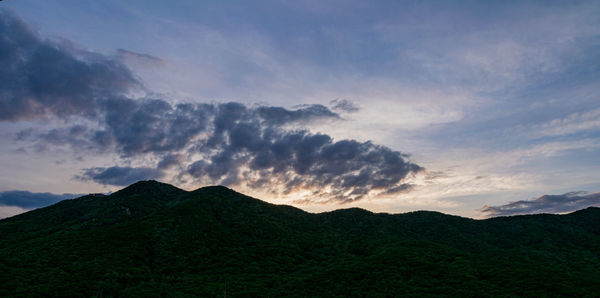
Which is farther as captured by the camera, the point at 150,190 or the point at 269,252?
the point at 150,190

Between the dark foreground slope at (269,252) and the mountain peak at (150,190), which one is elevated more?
the mountain peak at (150,190)

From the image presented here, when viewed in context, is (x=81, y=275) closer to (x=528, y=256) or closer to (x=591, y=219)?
(x=528, y=256)

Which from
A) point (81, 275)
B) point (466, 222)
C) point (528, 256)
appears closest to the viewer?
point (81, 275)

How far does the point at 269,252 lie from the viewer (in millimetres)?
108812

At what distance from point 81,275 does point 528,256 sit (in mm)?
138939

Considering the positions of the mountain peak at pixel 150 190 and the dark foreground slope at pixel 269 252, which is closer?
the dark foreground slope at pixel 269 252

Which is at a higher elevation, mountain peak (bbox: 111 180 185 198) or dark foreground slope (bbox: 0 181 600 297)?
mountain peak (bbox: 111 180 185 198)

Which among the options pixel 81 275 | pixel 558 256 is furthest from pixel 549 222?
pixel 81 275

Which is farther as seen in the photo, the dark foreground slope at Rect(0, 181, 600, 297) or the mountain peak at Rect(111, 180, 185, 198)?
the mountain peak at Rect(111, 180, 185, 198)

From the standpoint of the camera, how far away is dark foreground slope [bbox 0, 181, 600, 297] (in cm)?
7338

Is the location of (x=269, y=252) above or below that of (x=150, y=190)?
below

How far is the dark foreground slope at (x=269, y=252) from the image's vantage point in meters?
73.4

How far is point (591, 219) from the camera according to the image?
179750 mm

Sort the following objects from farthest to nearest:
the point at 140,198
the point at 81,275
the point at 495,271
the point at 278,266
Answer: the point at 140,198
the point at 278,266
the point at 495,271
the point at 81,275
